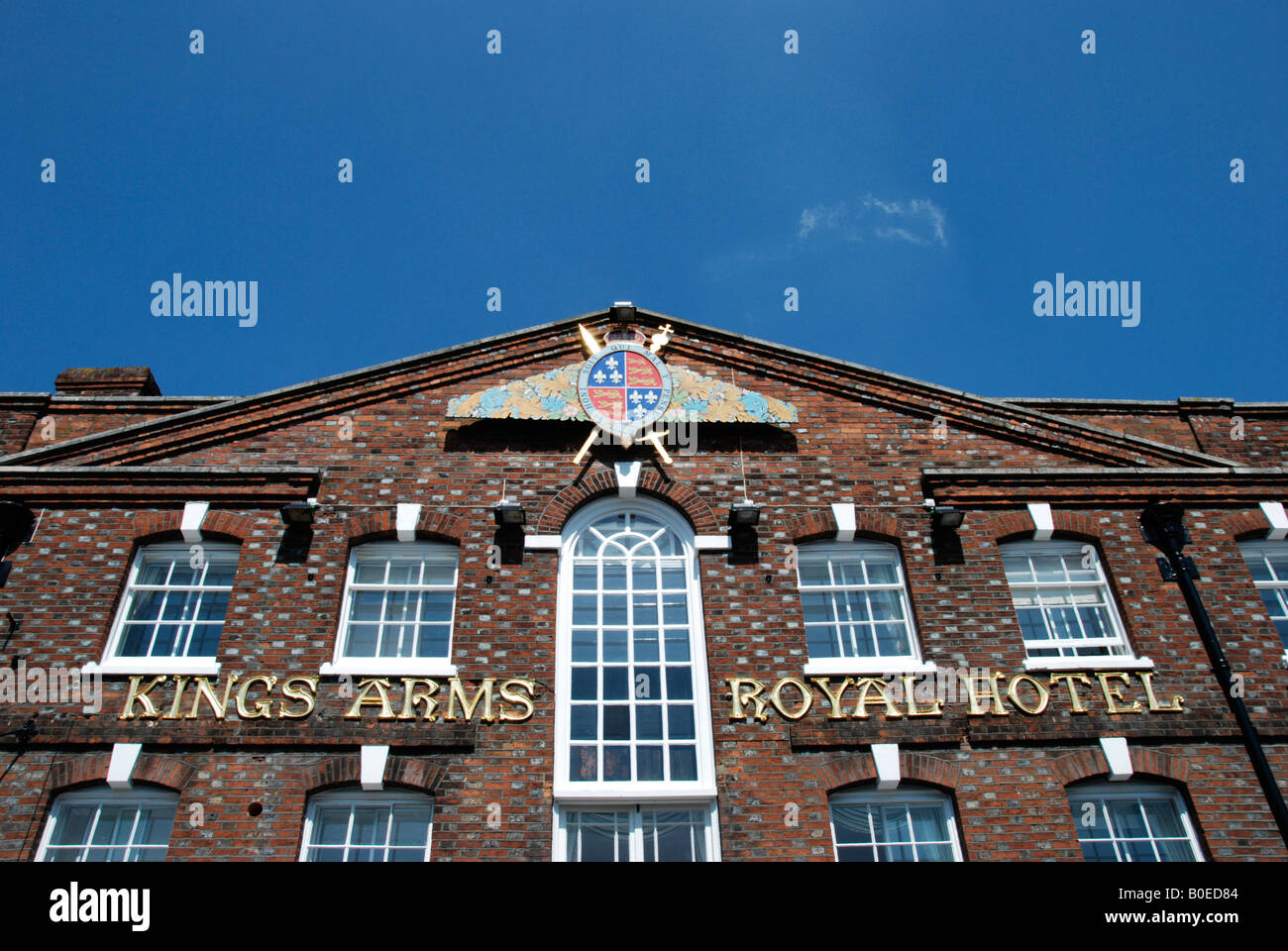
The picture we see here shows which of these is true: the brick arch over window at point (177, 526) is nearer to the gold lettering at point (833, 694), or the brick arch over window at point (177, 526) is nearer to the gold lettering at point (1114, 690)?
the gold lettering at point (833, 694)

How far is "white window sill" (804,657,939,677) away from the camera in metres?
12.0

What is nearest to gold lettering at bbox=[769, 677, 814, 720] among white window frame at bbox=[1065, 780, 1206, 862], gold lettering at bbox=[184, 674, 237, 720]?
white window frame at bbox=[1065, 780, 1206, 862]

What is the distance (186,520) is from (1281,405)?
16.0 m

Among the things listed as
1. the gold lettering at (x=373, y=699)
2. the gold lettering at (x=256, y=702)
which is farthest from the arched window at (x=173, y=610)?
the gold lettering at (x=373, y=699)

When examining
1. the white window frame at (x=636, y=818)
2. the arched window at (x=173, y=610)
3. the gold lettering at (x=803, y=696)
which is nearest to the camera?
the white window frame at (x=636, y=818)

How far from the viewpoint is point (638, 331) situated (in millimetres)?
15227

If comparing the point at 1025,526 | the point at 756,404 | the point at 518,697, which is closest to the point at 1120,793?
the point at 1025,526

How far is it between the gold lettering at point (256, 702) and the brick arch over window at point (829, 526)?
6.62 meters

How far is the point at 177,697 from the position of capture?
37.7ft

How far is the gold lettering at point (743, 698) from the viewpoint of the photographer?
11.7m

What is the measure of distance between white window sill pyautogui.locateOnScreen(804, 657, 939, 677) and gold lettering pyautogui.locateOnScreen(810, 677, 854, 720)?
7 centimetres
